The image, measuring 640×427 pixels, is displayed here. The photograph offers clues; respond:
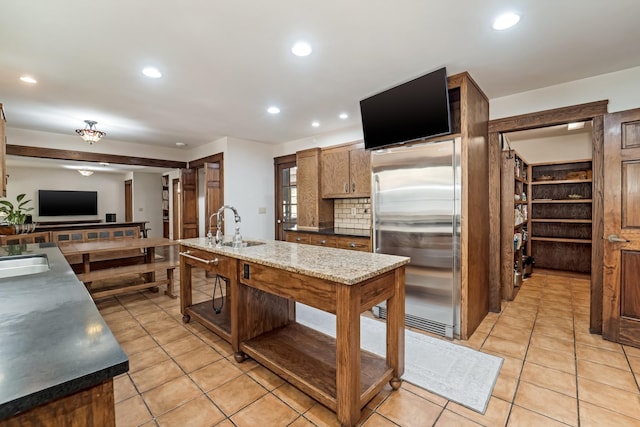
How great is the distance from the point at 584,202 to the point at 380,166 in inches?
158

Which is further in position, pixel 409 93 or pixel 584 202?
pixel 584 202

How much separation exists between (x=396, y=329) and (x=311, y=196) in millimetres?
3172

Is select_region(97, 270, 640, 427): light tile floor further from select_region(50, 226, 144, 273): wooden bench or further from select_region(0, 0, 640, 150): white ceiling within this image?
select_region(0, 0, 640, 150): white ceiling

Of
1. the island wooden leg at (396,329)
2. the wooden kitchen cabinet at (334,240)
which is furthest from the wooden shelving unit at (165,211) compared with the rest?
the island wooden leg at (396,329)

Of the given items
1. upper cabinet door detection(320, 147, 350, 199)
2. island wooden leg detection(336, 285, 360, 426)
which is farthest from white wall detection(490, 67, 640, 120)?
island wooden leg detection(336, 285, 360, 426)

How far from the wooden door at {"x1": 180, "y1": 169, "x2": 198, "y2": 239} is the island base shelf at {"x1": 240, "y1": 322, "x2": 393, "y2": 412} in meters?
4.23

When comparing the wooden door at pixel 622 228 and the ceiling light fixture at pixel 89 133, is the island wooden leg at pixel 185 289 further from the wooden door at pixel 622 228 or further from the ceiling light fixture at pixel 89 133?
the wooden door at pixel 622 228

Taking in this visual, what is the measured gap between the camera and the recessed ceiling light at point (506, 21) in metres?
1.89

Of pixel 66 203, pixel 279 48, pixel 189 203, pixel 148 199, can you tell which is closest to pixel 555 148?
pixel 279 48

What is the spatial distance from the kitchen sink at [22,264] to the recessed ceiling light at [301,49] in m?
2.41

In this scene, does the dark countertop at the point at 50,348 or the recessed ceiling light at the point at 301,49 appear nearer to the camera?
the dark countertop at the point at 50,348

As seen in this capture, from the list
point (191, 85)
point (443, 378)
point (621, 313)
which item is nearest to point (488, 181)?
point (621, 313)

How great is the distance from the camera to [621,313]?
2.57 metres

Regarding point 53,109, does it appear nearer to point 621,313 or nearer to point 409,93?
point 409,93
